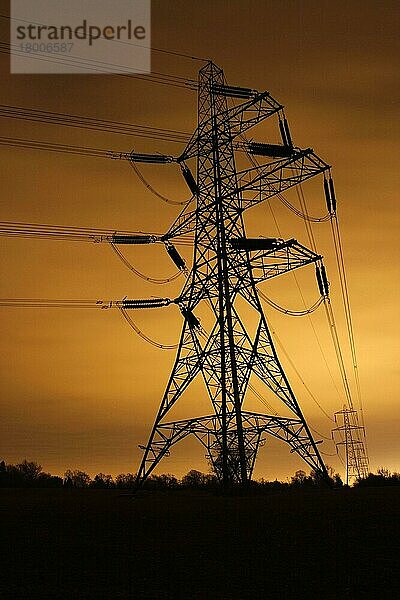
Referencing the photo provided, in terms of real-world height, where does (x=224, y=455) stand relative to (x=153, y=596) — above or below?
above

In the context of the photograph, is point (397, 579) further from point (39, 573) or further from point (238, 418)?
point (238, 418)

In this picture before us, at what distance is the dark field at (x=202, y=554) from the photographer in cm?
1295

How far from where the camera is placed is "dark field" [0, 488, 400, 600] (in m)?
13.0

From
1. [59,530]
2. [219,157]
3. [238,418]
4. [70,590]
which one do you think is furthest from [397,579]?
[219,157]

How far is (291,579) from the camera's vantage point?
13.7m

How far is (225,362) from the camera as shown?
37.8 meters

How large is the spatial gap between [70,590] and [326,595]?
3.95 m

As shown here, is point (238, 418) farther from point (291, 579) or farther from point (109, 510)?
point (291, 579)

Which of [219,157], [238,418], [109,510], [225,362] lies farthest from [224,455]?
[219,157]

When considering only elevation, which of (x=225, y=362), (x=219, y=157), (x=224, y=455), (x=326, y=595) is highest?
(x=219, y=157)

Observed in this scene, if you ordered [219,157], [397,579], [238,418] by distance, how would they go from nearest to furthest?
1. [397,579]
2. [238,418]
3. [219,157]

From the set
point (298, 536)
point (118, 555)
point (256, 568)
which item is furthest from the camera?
point (298, 536)

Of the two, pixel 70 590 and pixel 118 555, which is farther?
pixel 118 555

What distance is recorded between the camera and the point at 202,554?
16.2 metres
